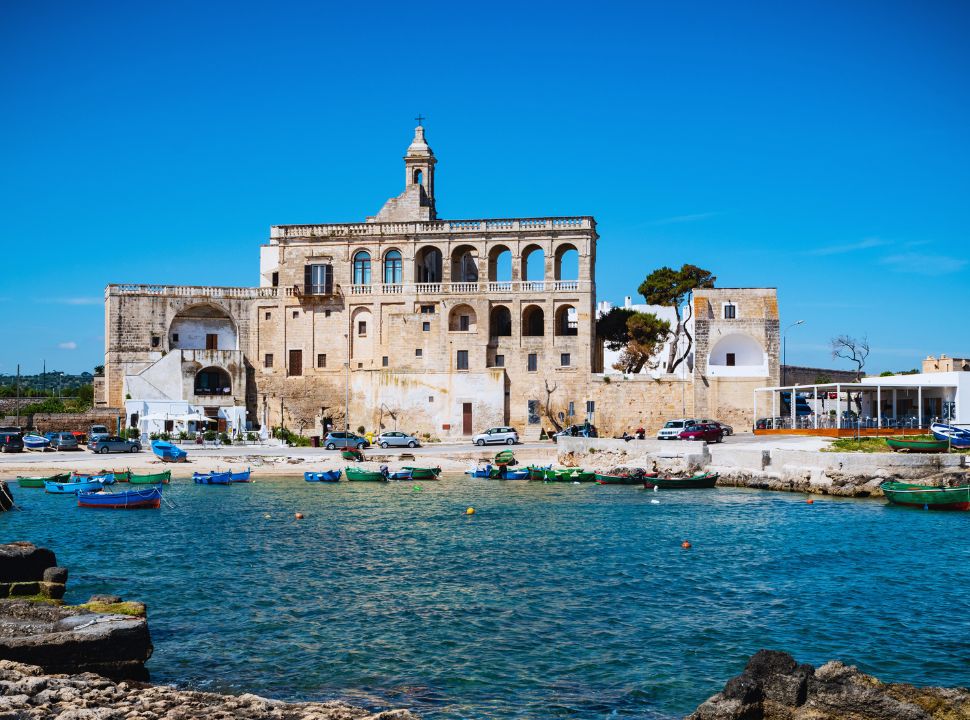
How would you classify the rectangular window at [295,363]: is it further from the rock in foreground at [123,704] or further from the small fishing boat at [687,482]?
the rock in foreground at [123,704]

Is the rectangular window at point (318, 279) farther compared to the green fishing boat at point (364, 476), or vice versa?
the rectangular window at point (318, 279)

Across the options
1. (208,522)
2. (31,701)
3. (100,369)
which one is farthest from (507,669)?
(100,369)

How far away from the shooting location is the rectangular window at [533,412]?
2210 inches

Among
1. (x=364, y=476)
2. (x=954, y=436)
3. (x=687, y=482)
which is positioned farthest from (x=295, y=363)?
(x=954, y=436)

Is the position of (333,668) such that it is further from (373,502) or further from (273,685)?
(373,502)

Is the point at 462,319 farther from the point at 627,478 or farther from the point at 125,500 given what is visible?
the point at 125,500

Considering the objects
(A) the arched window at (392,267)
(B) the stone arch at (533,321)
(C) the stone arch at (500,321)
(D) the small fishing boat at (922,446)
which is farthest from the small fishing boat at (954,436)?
(A) the arched window at (392,267)

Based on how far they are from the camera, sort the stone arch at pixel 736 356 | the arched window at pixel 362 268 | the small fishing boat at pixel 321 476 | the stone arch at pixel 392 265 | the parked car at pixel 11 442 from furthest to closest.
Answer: the arched window at pixel 362 268 → the stone arch at pixel 392 265 → the stone arch at pixel 736 356 → the parked car at pixel 11 442 → the small fishing boat at pixel 321 476

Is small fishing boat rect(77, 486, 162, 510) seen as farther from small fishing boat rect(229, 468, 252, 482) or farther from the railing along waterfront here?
the railing along waterfront

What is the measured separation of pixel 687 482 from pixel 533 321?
875 inches

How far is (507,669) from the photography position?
49.7ft

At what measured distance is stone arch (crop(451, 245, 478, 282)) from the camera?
5916 centimetres

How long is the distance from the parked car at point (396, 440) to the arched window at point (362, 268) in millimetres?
11283

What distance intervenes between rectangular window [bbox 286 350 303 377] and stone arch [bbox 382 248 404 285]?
7110 mm
